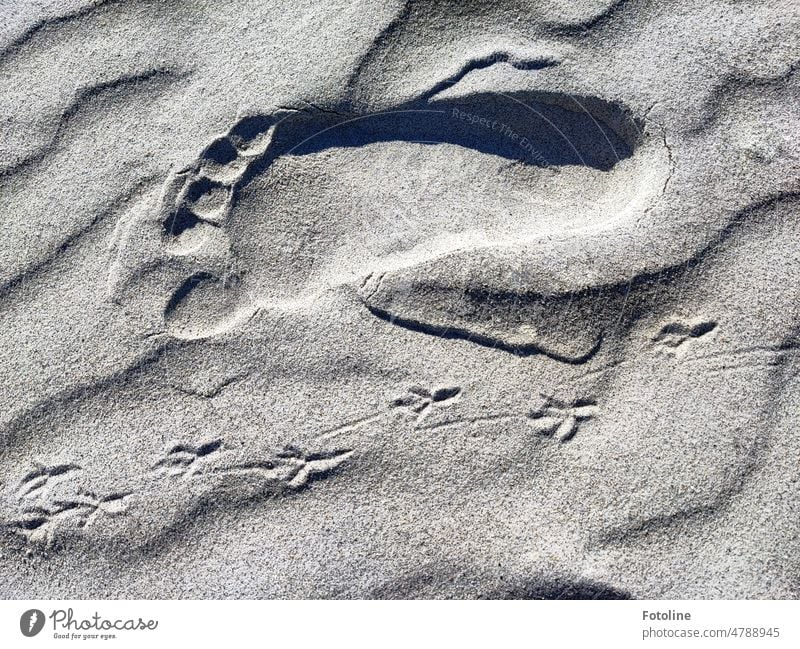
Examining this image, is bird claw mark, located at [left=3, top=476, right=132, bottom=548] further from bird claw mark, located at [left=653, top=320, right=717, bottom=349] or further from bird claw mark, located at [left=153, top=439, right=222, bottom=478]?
bird claw mark, located at [left=653, top=320, right=717, bottom=349]

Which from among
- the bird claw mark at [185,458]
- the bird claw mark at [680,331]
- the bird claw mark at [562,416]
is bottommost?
the bird claw mark at [185,458]

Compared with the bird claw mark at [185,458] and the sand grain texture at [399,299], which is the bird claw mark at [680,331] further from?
the bird claw mark at [185,458]

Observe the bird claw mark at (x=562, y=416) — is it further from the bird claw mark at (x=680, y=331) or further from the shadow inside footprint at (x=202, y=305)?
the shadow inside footprint at (x=202, y=305)

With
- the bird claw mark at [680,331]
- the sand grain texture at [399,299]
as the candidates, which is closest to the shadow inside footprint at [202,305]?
the sand grain texture at [399,299]

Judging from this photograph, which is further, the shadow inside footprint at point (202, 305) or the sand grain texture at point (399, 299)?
the shadow inside footprint at point (202, 305)

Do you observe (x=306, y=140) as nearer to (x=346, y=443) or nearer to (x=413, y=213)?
(x=413, y=213)

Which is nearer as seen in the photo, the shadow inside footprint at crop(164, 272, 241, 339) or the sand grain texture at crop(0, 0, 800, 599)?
the sand grain texture at crop(0, 0, 800, 599)

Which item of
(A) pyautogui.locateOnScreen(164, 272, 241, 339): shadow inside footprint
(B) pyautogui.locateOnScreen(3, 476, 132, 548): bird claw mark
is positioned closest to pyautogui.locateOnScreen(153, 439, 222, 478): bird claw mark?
(B) pyautogui.locateOnScreen(3, 476, 132, 548): bird claw mark

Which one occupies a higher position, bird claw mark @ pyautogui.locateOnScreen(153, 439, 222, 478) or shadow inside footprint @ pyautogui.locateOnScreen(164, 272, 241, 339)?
shadow inside footprint @ pyautogui.locateOnScreen(164, 272, 241, 339)

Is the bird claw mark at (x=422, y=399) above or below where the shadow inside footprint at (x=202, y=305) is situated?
below
